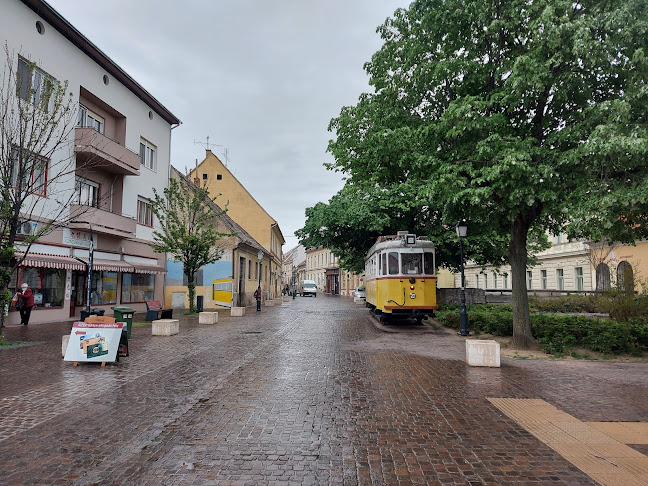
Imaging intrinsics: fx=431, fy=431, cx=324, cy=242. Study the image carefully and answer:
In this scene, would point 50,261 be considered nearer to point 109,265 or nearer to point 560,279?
point 109,265

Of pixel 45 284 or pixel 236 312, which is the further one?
pixel 236 312

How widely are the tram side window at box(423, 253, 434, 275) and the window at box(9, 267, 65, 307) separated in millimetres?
14617

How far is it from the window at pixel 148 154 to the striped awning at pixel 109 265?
20.5 ft

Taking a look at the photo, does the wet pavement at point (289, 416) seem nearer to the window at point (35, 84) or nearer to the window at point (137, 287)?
the window at point (35, 84)

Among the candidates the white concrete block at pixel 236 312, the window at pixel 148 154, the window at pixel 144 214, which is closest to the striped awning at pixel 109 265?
the window at pixel 144 214

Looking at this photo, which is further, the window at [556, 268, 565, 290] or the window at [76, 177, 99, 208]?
the window at [556, 268, 565, 290]

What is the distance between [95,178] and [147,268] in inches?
217

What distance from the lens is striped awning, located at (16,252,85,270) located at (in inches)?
586

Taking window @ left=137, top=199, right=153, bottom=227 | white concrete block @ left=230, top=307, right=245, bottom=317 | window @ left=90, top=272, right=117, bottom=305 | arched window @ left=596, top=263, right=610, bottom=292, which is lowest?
white concrete block @ left=230, top=307, right=245, bottom=317

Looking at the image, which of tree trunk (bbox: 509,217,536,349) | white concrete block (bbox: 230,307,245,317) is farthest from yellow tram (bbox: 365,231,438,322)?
white concrete block (bbox: 230,307,245,317)

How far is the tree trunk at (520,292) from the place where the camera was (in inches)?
438

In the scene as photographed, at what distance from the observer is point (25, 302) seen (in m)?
15.2

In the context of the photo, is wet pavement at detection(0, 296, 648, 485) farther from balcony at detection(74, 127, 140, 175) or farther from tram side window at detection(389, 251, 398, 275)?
balcony at detection(74, 127, 140, 175)

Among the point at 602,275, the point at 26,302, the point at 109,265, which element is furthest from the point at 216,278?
the point at 602,275
